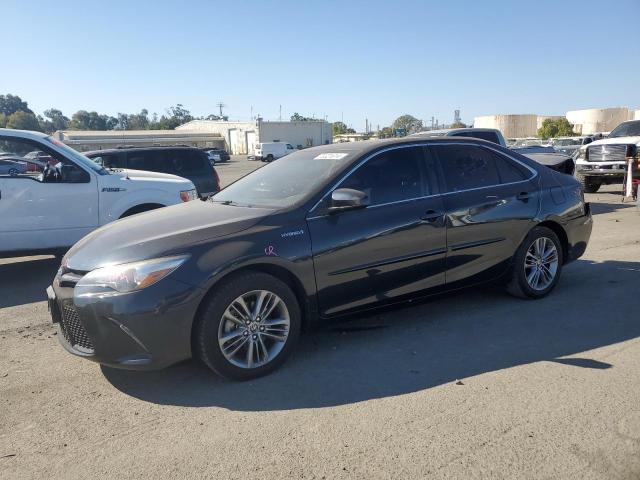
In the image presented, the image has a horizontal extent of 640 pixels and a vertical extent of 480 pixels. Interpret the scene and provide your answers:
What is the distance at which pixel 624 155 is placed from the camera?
15.0 metres

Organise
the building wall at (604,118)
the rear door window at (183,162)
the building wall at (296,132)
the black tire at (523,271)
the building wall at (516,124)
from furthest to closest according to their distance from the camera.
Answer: the building wall at (516,124) → the building wall at (604,118) → the building wall at (296,132) → the rear door window at (183,162) → the black tire at (523,271)

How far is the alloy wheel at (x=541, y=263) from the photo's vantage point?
5547mm

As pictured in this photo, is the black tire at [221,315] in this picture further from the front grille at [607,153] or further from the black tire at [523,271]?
the front grille at [607,153]

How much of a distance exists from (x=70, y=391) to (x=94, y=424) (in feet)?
1.97

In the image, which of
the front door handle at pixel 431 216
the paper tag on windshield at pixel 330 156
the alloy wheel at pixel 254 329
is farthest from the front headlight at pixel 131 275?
the front door handle at pixel 431 216

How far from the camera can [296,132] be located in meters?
78.0

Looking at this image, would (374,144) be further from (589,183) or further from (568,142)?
(568,142)

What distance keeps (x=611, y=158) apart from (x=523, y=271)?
39.0 feet

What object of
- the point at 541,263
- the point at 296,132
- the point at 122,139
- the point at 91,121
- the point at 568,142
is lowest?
the point at 541,263

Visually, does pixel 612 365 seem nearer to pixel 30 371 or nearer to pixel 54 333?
pixel 30 371

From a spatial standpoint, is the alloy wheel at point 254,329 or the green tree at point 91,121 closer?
the alloy wheel at point 254,329

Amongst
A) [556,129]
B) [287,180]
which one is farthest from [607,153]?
[556,129]

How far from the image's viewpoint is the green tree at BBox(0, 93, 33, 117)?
145875 millimetres

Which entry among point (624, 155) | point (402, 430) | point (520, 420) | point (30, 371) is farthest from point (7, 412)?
point (624, 155)
